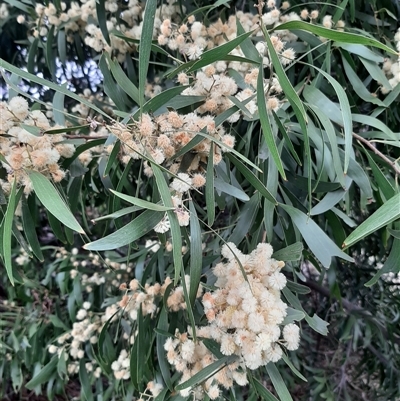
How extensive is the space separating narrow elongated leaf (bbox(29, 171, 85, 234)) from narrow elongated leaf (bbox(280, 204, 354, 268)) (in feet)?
1.12

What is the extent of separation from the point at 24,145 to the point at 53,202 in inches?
4.9

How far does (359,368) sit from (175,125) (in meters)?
1.56

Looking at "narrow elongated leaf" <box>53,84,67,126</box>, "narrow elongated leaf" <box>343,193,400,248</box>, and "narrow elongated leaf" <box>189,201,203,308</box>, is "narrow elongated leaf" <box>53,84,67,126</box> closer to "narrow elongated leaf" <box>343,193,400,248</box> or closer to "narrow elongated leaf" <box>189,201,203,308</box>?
"narrow elongated leaf" <box>189,201,203,308</box>

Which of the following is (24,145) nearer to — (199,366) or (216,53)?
(216,53)

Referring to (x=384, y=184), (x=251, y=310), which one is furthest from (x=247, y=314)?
(x=384, y=184)

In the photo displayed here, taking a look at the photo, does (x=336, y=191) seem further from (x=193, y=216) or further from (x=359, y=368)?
(x=359, y=368)

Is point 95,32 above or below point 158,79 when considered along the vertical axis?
above

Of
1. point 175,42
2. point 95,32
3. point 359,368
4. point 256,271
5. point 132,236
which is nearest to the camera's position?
point 132,236

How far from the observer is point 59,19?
1.05 metres

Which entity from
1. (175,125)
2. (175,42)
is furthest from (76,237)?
(175,125)

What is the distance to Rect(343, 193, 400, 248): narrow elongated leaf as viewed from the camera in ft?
1.25

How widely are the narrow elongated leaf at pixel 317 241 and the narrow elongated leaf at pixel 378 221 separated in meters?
0.17

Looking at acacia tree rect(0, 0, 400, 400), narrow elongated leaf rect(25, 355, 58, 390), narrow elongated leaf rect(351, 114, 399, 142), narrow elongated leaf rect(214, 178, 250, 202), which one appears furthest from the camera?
narrow elongated leaf rect(25, 355, 58, 390)

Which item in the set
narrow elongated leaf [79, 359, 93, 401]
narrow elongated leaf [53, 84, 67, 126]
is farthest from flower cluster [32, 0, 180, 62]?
narrow elongated leaf [79, 359, 93, 401]
